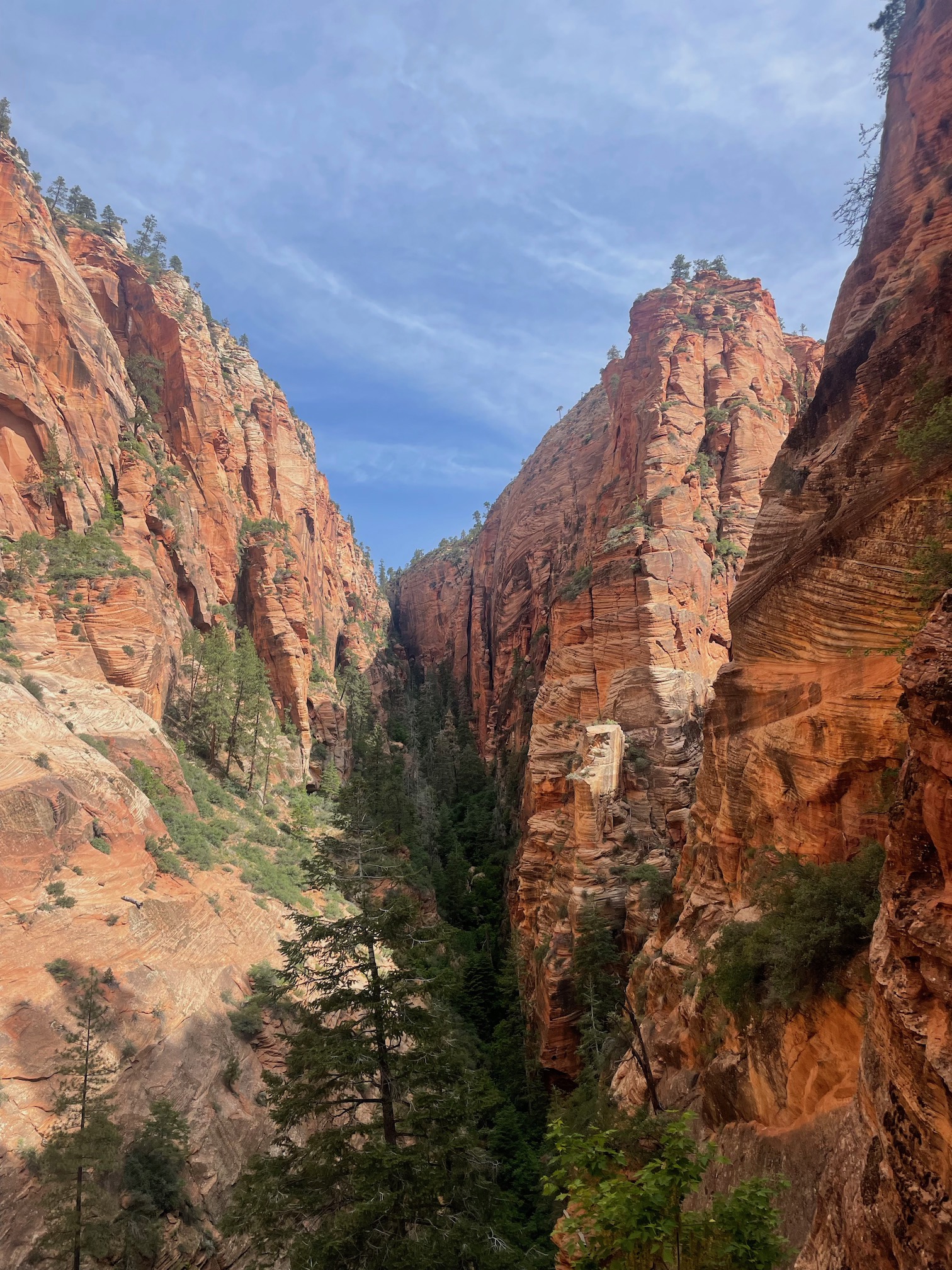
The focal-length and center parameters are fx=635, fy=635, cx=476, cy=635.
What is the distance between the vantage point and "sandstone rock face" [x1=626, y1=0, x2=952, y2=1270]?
5.06 m

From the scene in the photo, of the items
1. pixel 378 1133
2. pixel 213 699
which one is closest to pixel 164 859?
pixel 378 1133

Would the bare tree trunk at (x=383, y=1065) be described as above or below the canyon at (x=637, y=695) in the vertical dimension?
below

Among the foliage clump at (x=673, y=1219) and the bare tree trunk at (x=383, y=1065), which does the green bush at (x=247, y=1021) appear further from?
the foliage clump at (x=673, y=1219)

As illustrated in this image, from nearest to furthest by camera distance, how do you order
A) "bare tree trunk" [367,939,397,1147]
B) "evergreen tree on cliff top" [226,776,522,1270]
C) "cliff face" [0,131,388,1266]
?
1. "evergreen tree on cliff top" [226,776,522,1270]
2. "bare tree trunk" [367,939,397,1147]
3. "cliff face" [0,131,388,1266]

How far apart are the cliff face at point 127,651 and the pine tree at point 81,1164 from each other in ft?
2.63

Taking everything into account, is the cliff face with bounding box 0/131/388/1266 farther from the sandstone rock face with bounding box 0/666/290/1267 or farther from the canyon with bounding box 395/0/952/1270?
the canyon with bounding box 395/0/952/1270

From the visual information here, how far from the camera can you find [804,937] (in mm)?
9469

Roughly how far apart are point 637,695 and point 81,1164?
27.6m

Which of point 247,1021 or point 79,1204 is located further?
point 247,1021

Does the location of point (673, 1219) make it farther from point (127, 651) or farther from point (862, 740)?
point (127, 651)

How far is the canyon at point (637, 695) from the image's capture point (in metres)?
8.08

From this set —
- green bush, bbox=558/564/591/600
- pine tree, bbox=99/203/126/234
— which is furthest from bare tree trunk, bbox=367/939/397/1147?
pine tree, bbox=99/203/126/234

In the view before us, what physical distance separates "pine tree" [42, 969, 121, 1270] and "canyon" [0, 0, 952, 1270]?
32.3 inches

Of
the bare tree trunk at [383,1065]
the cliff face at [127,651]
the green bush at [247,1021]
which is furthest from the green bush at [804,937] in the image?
the green bush at [247,1021]
